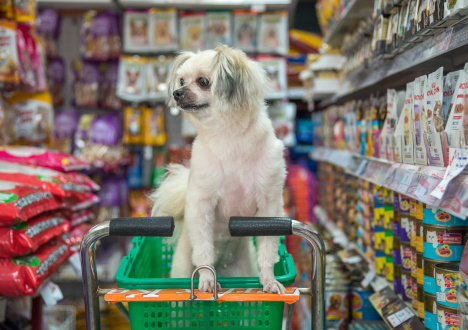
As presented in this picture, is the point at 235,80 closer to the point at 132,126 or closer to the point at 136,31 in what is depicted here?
the point at 132,126

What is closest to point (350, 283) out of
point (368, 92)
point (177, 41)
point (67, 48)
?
point (368, 92)

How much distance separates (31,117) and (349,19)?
2.09 m

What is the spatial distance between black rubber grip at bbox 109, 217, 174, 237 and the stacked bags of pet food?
1.89 feet

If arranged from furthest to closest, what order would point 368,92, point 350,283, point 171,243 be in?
1. point 368,92
2. point 350,283
3. point 171,243

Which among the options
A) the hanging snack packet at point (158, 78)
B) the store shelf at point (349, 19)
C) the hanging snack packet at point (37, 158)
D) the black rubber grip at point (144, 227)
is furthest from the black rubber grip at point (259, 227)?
the hanging snack packet at point (158, 78)

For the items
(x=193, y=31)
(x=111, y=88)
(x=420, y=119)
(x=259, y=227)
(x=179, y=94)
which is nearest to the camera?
(x=259, y=227)

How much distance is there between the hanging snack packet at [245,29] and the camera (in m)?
4.09

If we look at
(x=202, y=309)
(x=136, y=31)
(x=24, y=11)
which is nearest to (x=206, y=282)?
→ (x=202, y=309)

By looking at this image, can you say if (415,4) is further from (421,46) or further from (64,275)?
(64,275)

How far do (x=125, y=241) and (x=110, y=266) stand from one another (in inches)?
11.8

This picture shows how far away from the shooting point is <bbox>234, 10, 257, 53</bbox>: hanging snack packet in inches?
161

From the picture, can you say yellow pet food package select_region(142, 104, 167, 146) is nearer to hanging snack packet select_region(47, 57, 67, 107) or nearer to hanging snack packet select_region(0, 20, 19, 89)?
hanging snack packet select_region(47, 57, 67, 107)

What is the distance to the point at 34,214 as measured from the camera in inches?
68.4

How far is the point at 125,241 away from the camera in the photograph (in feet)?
13.1
